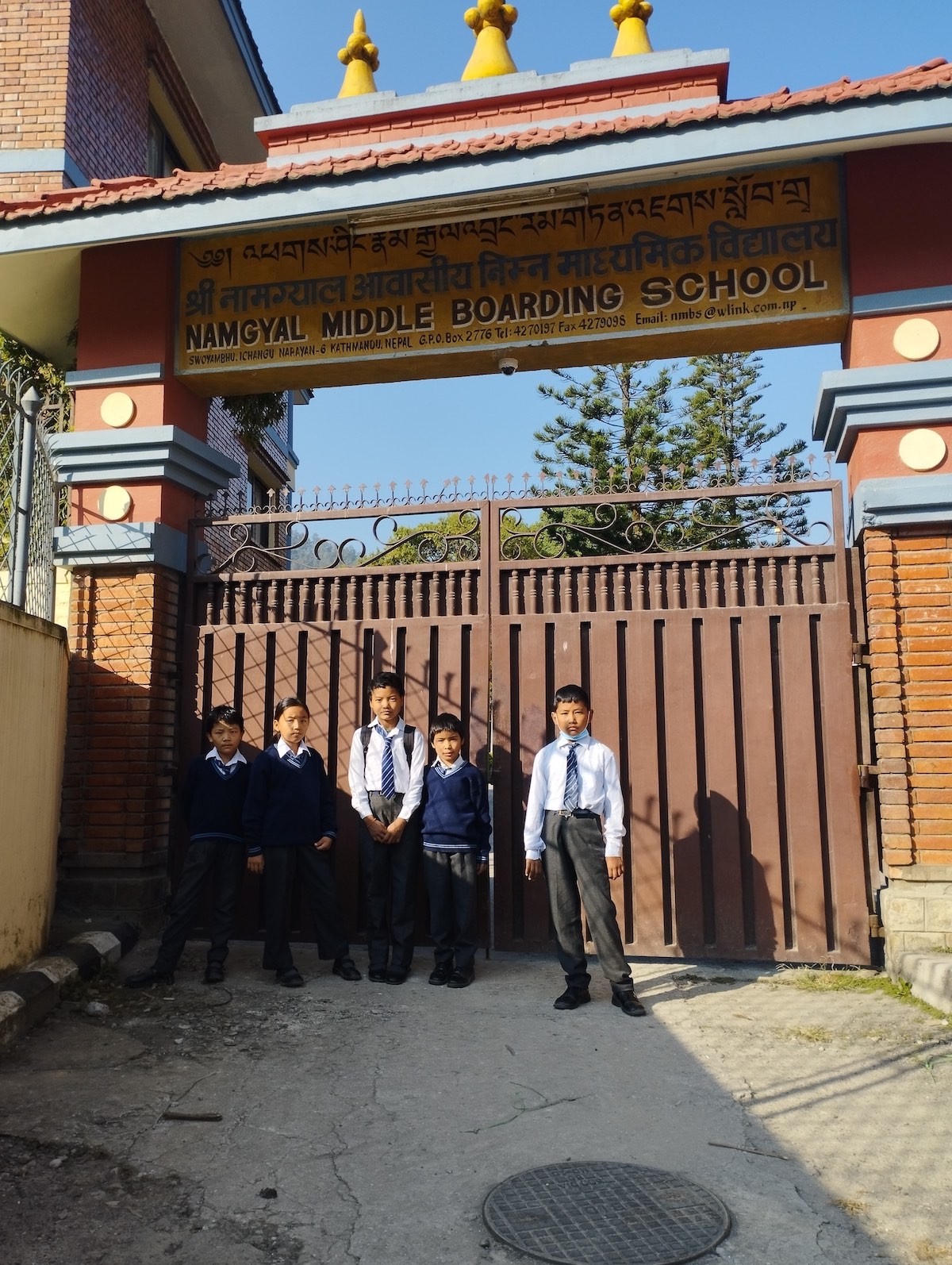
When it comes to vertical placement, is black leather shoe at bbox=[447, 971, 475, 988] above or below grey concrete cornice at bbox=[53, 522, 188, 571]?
below

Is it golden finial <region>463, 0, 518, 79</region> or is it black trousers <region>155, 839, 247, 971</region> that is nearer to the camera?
black trousers <region>155, 839, 247, 971</region>

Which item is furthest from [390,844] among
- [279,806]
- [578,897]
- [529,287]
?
[529,287]

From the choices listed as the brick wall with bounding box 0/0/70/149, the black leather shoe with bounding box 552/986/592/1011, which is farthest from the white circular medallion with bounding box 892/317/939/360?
the brick wall with bounding box 0/0/70/149

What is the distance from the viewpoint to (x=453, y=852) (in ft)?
18.5

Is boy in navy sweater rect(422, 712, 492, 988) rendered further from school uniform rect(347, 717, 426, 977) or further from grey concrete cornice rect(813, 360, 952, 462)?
grey concrete cornice rect(813, 360, 952, 462)

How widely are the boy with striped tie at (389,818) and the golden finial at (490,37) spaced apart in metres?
5.91

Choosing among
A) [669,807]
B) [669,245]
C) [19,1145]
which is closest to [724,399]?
[669,245]

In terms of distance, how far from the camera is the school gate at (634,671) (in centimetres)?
583

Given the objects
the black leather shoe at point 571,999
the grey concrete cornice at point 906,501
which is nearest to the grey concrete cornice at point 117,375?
the grey concrete cornice at point 906,501

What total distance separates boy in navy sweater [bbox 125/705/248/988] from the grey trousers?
1.81 meters

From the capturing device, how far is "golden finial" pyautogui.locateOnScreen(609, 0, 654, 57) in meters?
8.68

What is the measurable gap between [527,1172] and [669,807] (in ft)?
9.79

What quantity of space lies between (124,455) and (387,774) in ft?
9.34

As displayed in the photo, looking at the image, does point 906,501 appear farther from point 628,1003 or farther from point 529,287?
point 628,1003
